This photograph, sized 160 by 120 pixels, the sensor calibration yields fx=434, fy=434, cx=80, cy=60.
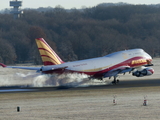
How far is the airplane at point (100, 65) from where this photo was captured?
199ft

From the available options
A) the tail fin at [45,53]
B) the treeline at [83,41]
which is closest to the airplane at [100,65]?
the tail fin at [45,53]

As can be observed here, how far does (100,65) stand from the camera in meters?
64.1

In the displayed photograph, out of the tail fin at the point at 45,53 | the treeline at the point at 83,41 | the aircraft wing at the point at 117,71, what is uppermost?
the treeline at the point at 83,41

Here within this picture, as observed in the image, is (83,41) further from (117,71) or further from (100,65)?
(100,65)

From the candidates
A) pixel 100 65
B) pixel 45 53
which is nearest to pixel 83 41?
pixel 100 65

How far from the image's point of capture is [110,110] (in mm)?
37875

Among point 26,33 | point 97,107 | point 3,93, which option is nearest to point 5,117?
point 97,107

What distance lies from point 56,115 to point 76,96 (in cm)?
1353

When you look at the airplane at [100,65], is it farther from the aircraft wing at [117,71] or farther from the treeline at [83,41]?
the treeline at [83,41]

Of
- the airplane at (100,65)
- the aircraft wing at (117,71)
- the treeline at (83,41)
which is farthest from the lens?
the treeline at (83,41)

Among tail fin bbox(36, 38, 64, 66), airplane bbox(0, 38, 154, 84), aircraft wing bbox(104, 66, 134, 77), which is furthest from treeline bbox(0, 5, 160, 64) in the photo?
tail fin bbox(36, 38, 64, 66)

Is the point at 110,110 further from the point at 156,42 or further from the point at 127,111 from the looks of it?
the point at 156,42

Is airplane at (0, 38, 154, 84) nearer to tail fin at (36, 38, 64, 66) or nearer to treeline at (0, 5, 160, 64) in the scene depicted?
tail fin at (36, 38, 64, 66)

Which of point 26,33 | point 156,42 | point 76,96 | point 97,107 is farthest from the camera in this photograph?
point 26,33
